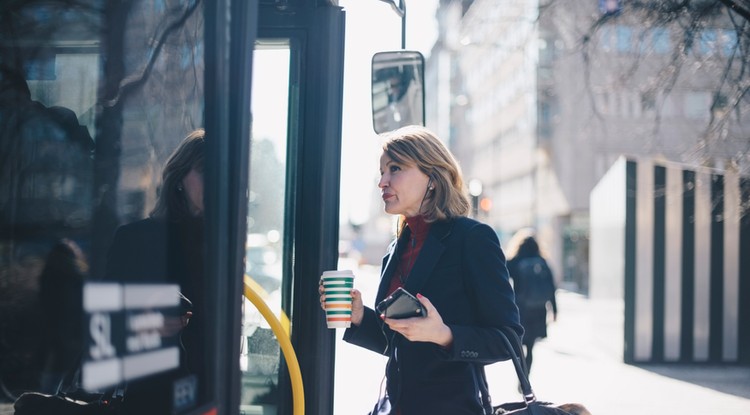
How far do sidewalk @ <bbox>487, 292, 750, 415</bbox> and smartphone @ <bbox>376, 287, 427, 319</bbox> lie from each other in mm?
7190

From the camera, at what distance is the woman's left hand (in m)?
2.61

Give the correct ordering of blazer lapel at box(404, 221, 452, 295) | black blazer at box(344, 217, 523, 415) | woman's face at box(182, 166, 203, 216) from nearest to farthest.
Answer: woman's face at box(182, 166, 203, 216), black blazer at box(344, 217, 523, 415), blazer lapel at box(404, 221, 452, 295)

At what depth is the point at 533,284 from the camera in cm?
1041

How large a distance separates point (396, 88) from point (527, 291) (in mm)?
6889

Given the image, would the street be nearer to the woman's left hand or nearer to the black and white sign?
the woman's left hand

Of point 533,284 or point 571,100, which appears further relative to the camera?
point 571,100

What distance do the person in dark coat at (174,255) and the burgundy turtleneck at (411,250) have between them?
989 millimetres

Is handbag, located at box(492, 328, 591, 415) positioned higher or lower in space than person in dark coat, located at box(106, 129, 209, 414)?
lower

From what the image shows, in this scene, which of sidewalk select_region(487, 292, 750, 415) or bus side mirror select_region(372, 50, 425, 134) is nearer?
bus side mirror select_region(372, 50, 425, 134)

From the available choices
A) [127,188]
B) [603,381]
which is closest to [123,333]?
[127,188]

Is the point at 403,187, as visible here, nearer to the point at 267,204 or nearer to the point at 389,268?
the point at 389,268

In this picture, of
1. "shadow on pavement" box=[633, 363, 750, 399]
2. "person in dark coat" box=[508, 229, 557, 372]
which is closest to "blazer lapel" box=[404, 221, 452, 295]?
"person in dark coat" box=[508, 229, 557, 372]

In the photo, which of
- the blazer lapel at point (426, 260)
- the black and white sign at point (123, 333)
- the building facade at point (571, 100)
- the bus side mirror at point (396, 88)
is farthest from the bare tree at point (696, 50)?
the black and white sign at point (123, 333)

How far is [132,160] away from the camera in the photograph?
207cm
